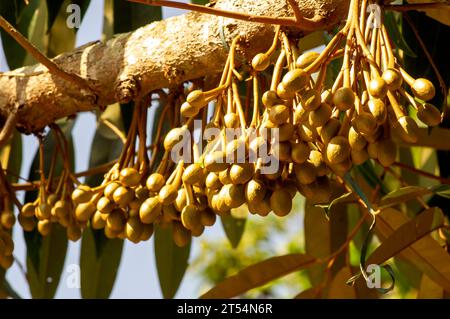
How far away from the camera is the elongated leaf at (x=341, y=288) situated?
5.41 ft

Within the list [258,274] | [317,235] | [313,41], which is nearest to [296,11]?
[313,41]

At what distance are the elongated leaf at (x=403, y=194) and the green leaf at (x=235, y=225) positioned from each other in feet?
2.09

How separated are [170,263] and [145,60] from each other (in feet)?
2.38

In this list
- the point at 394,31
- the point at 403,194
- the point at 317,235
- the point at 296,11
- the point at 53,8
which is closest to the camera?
the point at 296,11

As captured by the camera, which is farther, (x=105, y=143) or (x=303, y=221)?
(x=105, y=143)

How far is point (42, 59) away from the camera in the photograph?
1228mm

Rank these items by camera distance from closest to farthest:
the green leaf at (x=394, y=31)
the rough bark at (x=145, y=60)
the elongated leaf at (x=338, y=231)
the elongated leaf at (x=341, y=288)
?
the rough bark at (x=145, y=60) < the green leaf at (x=394, y=31) < the elongated leaf at (x=341, y=288) < the elongated leaf at (x=338, y=231)

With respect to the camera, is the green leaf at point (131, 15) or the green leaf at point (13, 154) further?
the green leaf at point (13, 154)

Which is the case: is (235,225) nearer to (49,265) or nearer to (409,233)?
(49,265)

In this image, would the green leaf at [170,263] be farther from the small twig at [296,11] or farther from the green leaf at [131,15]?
the small twig at [296,11]

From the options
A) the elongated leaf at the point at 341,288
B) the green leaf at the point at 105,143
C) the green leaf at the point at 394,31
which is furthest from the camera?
the green leaf at the point at 105,143

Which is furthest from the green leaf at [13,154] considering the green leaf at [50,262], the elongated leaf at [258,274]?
the elongated leaf at [258,274]

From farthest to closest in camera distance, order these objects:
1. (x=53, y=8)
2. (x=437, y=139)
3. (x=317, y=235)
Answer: (x=317, y=235) → (x=437, y=139) → (x=53, y=8)

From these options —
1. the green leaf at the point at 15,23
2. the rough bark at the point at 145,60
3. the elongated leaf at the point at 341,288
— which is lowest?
the elongated leaf at the point at 341,288
